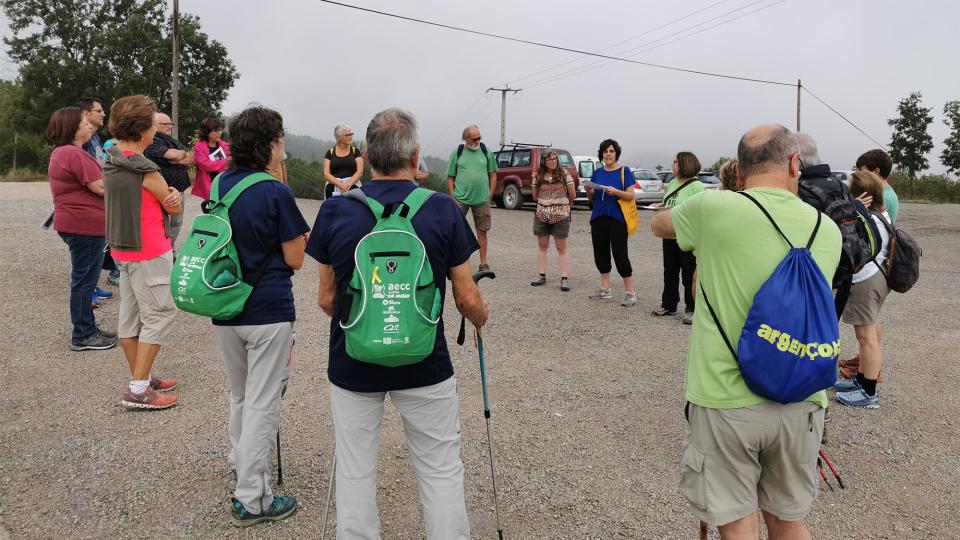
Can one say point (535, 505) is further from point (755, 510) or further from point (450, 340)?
point (450, 340)

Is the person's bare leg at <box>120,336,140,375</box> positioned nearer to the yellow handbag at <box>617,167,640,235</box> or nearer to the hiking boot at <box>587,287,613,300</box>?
the yellow handbag at <box>617,167,640,235</box>

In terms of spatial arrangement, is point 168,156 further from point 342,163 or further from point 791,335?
point 791,335

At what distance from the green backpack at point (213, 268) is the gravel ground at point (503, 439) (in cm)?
106

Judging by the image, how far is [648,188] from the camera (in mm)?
21484

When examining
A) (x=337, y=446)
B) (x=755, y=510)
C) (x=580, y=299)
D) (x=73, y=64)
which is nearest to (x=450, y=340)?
(x=580, y=299)

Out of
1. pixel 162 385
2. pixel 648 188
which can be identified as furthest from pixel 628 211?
pixel 648 188

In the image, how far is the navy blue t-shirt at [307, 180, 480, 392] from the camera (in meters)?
2.23

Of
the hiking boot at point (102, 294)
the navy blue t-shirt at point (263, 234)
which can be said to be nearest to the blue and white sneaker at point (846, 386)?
the navy blue t-shirt at point (263, 234)

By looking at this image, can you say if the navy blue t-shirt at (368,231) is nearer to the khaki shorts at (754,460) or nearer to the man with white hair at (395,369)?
the man with white hair at (395,369)

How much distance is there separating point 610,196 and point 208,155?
4.45 metres

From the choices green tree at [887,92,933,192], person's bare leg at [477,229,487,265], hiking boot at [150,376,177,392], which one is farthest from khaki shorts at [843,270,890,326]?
green tree at [887,92,933,192]

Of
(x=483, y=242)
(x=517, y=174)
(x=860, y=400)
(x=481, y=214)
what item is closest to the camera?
(x=860, y=400)

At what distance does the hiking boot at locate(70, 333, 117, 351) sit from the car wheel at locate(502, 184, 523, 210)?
14.5 metres

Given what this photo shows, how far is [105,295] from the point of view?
704 cm
